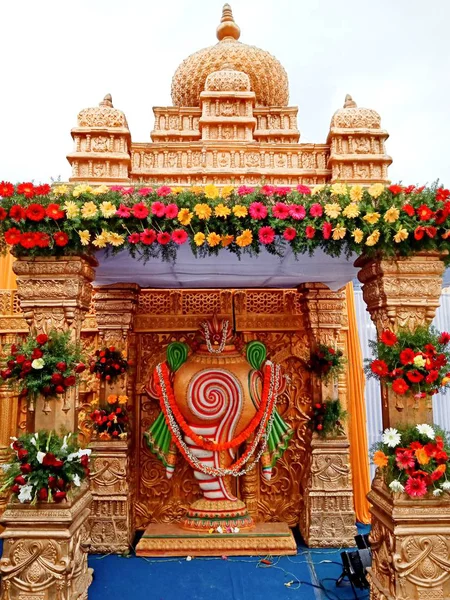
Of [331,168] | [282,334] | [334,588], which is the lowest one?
[334,588]

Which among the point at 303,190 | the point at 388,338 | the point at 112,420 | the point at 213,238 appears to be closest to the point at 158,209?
the point at 213,238

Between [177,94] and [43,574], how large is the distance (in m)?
5.76

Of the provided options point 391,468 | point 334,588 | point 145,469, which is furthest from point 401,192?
point 145,469

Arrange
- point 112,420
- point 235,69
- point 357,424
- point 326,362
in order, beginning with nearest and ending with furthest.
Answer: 1. point 112,420
2. point 326,362
3. point 357,424
4. point 235,69

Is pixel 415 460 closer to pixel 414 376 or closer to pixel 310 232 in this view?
pixel 414 376

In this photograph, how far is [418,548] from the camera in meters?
2.80

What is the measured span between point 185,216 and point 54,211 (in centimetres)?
89

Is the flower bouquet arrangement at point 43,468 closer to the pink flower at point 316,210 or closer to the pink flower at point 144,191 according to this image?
the pink flower at point 144,191

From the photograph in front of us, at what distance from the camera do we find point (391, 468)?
290 cm

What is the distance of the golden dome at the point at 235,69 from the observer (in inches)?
232

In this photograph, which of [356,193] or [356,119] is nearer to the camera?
[356,193]

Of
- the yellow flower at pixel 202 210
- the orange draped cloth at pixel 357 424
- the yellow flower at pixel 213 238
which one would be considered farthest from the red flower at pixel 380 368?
the orange draped cloth at pixel 357 424

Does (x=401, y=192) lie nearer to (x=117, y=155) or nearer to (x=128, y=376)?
(x=117, y=155)

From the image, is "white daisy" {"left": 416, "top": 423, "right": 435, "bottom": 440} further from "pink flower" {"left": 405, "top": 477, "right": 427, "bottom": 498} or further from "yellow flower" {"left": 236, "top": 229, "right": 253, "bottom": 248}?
"yellow flower" {"left": 236, "top": 229, "right": 253, "bottom": 248}
